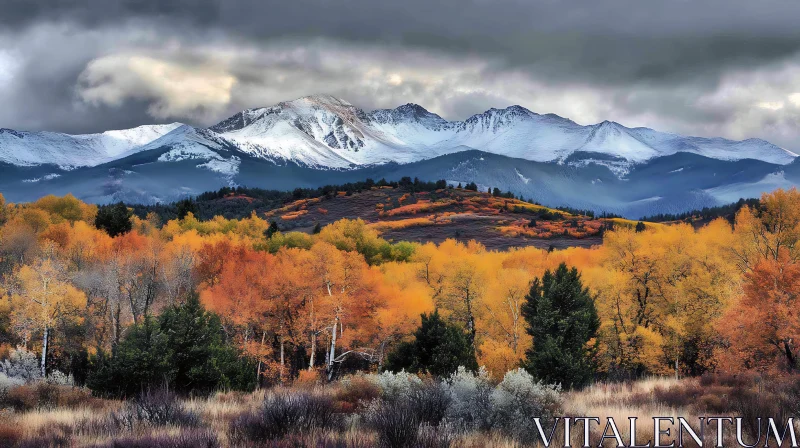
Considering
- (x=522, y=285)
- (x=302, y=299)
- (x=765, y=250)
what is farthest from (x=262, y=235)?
(x=765, y=250)

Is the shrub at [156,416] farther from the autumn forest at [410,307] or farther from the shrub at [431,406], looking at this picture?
the autumn forest at [410,307]

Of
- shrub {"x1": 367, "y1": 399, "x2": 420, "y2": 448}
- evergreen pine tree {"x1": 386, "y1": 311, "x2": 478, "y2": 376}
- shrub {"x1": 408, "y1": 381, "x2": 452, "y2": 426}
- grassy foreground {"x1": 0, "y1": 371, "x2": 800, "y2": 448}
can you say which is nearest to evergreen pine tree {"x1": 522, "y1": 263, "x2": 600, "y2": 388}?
evergreen pine tree {"x1": 386, "y1": 311, "x2": 478, "y2": 376}

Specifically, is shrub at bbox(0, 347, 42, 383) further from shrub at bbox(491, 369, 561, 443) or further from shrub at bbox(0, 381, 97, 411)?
shrub at bbox(491, 369, 561, 443)

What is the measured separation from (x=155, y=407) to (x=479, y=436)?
726 cm

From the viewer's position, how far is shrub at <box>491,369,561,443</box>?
1208 cm

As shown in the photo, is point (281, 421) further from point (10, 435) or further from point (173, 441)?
point (10, 435)

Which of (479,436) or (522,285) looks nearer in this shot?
(479,436)

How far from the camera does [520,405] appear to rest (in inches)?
499

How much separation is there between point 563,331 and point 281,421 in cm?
3494

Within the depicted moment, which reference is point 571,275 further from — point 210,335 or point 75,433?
point 75,433

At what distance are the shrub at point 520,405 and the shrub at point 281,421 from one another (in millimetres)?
3728

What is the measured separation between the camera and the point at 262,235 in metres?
114

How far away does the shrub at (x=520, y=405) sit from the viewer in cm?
1208

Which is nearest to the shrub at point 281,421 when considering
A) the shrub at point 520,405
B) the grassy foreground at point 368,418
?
the grassy foreground at point 368,418
